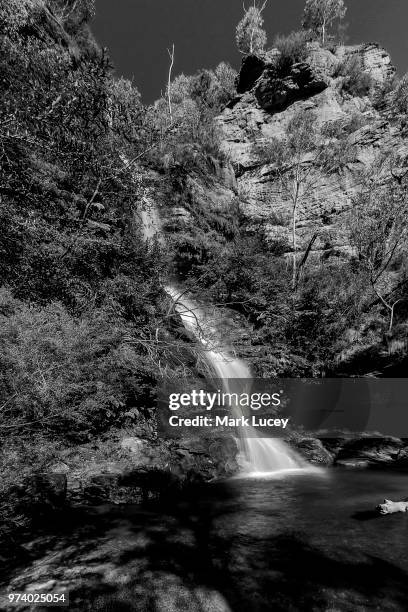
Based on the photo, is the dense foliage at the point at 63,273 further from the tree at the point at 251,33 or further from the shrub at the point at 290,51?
the tree at the point at 251,33

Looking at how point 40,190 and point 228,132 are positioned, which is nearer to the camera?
point 40,190

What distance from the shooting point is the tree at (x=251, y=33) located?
41781 millimetres

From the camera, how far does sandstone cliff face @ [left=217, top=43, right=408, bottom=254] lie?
26.5 meters

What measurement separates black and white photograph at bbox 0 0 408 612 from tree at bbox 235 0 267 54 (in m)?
19.1

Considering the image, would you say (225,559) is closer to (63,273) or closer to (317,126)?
(63,273)

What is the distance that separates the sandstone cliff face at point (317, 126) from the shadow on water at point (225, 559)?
796 inches

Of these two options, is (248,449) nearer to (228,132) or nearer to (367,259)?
(367,259)

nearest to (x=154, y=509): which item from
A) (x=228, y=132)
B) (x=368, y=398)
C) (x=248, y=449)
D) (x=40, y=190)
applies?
(x=248, y=449)

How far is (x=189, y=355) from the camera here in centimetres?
1412

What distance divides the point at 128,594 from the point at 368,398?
15.7m

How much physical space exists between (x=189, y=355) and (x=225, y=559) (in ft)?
29.0

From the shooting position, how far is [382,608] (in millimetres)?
4410

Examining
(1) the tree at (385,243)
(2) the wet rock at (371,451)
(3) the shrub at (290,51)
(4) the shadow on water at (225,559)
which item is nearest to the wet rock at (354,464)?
(2) the wet rock at (371,451)

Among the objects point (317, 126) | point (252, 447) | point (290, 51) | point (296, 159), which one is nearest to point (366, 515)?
point (252, 447)
